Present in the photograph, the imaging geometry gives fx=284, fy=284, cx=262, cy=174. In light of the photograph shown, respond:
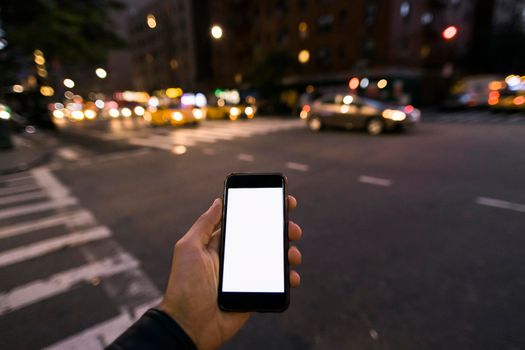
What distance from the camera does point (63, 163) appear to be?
31.9 ft

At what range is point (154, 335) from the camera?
1.47 metres

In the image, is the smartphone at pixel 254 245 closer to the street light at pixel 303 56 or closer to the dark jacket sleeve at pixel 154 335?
the dark jacket sleeve at pixel 154 335

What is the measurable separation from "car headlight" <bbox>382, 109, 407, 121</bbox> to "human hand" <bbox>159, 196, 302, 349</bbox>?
45.0 feet

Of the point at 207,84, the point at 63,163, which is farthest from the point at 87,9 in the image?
the point at 207,84

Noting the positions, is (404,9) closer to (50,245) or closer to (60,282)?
(50,245)

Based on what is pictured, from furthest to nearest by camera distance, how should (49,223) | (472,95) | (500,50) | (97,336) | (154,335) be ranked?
(500,50) < (472,95) < (49,223) < (97,336) < (154,335)

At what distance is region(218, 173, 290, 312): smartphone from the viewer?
1.75m

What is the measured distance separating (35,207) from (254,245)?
5.54m

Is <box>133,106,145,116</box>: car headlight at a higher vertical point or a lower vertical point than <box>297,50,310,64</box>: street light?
lower

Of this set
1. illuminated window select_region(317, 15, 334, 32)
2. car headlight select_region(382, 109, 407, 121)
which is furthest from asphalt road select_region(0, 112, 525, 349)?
illuminated window select_region(317, 15, 334, 32)

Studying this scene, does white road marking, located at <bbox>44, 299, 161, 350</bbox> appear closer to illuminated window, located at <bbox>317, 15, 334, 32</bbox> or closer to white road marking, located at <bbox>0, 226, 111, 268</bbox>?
white road marking, located at <bbox>0, 226, 111, 268</bbox>

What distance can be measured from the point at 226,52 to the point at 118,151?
40.4 metres

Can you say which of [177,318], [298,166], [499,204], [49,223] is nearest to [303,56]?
[298,166]

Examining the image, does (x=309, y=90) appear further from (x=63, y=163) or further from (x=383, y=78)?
(x=63, y=163)
